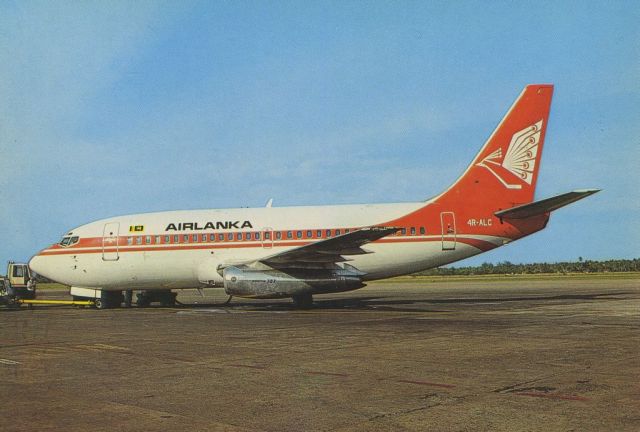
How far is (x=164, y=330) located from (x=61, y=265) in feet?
40.4

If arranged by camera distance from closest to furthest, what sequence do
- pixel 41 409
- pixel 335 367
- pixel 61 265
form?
1. pixel 41 409
2. pixel 335 367
3. pixel 61 265

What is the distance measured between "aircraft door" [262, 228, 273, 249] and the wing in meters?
1.96

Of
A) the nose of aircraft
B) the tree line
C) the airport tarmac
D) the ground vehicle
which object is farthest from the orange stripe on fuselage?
the tree line

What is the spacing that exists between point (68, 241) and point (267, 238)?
8.73 meters

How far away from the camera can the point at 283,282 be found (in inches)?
821

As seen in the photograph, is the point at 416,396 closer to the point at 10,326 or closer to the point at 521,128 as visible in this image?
the point at 10,326

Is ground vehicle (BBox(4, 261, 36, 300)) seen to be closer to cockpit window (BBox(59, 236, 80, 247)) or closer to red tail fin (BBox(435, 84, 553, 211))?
cockpit window (BBox(59, 236, 80, 247))

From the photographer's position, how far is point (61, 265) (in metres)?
24.6

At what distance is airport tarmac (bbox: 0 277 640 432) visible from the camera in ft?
17.8

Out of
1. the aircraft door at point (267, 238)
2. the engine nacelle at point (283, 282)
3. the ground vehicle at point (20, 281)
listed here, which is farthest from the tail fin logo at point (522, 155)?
the ground vehicle at point (20, 281)

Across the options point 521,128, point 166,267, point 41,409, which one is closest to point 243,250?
point 166,267

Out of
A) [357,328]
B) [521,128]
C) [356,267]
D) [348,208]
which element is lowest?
[357,328]

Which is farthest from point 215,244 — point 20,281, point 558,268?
point 558,268

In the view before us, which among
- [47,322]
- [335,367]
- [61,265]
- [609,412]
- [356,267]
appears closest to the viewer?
[609,412]
